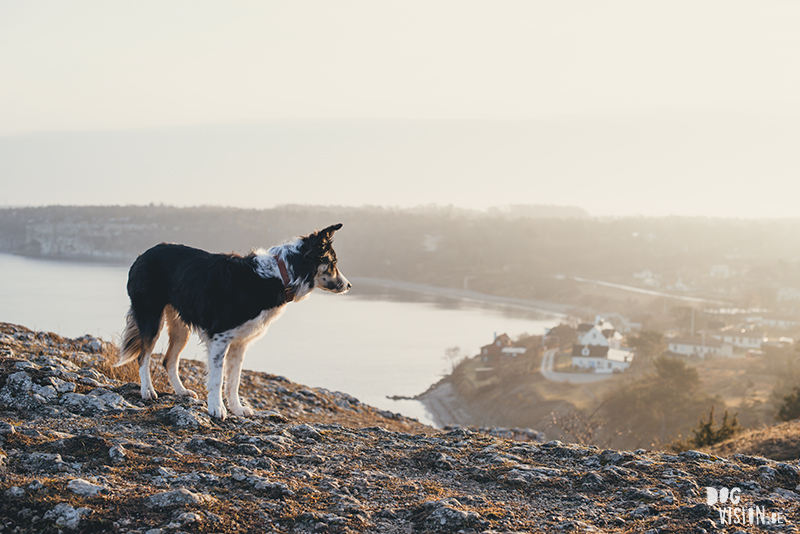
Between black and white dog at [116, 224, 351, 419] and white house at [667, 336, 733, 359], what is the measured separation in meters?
43.6

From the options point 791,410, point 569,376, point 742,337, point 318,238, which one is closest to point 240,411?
point 318,238

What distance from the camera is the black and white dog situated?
4.61 meters

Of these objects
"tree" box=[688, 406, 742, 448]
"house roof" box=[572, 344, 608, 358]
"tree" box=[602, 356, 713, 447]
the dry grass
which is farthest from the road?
the dry grass

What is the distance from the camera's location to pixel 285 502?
9.43 feet

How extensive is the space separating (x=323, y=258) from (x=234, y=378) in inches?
51.7

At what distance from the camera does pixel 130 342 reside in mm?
5039

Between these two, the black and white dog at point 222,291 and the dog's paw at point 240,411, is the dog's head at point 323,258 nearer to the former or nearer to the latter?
the black and white dog at point 222,291

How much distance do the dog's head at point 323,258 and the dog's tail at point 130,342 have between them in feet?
5.19

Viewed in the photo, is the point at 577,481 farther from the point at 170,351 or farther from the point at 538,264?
the point at 538,264

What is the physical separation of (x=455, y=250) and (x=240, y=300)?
10009 centimetres

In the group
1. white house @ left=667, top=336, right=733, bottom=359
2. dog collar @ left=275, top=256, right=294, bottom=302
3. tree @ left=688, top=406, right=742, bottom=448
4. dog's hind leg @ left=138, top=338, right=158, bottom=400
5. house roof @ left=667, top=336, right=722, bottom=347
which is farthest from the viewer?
house roof @ left=667, top=336, right=722, bottom=347

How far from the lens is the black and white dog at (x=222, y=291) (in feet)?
15.1

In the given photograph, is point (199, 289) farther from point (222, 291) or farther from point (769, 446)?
point (769, 446)

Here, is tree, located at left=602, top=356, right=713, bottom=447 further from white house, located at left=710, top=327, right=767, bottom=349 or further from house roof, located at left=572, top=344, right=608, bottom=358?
white house, located at left=710, top=327, right=767, bottom=349
